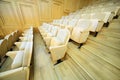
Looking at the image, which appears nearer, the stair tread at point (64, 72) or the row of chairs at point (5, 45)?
the stair tread at point (64, 72)

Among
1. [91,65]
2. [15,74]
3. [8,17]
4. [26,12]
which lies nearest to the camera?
[15,74]

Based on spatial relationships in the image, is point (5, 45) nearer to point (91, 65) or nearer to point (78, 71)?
point (78, 71)

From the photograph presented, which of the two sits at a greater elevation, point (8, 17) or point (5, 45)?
point (8, 17)

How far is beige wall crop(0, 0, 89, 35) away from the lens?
88.1 inches

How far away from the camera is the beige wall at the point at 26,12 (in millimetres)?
2238

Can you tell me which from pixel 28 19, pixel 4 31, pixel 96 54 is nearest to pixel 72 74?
pixel 96 54

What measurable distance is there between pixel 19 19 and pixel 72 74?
2.83 meters

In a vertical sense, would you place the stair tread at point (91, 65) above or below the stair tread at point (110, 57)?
Answer: below

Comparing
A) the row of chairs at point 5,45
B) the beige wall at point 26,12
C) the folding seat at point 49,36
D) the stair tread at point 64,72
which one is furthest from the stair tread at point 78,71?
the beige wall at point 26,12

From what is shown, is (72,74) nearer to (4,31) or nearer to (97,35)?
(97,35)

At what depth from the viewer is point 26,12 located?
2514mm

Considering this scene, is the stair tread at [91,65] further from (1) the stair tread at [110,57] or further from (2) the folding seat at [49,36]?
(2) the folding seat at [49,36]

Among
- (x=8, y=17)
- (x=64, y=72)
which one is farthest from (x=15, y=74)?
(x=8, y=17)

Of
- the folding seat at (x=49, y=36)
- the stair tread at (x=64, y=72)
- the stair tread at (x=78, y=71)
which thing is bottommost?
the stair tread at (x=64, y=72)
